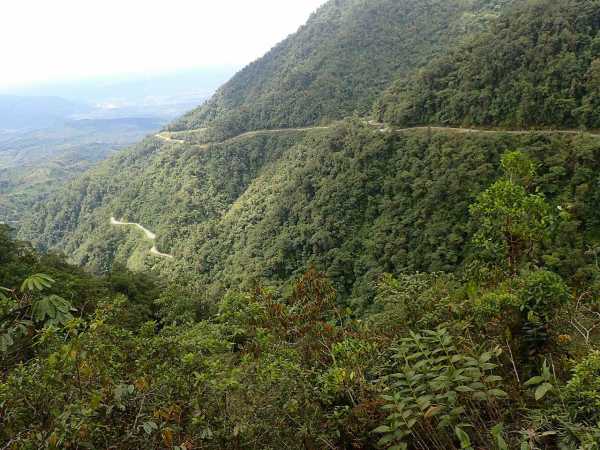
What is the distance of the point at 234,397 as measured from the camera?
382 centimetres

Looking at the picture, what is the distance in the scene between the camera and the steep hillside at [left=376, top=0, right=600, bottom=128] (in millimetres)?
27859

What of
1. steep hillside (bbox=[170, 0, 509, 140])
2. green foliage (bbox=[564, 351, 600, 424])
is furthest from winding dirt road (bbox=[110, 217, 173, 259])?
green foliage (bbox=[564, 351, 600, 424])

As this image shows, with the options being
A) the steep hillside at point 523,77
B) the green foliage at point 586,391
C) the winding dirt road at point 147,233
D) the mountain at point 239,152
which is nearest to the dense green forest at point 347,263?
the green foliage at point 586,391

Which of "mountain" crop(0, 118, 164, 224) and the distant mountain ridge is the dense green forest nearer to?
the distant mountain ridge

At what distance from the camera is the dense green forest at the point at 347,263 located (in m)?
3.08

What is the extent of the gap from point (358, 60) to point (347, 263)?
47.9 meters

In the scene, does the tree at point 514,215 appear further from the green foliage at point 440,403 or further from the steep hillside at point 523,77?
the steep hillside at point 523,77

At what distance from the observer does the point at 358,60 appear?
219 ft

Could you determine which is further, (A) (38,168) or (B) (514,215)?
(A) (38,168)

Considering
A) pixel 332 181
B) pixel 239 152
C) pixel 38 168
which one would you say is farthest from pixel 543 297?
pixel 38 168

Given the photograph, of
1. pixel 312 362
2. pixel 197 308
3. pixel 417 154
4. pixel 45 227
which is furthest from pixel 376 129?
pixel 45 227

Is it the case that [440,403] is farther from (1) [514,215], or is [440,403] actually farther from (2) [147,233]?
(2) [147,233]

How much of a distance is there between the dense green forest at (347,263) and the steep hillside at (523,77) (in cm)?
21

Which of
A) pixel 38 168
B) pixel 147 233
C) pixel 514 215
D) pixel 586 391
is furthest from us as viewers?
pixel 38 168
